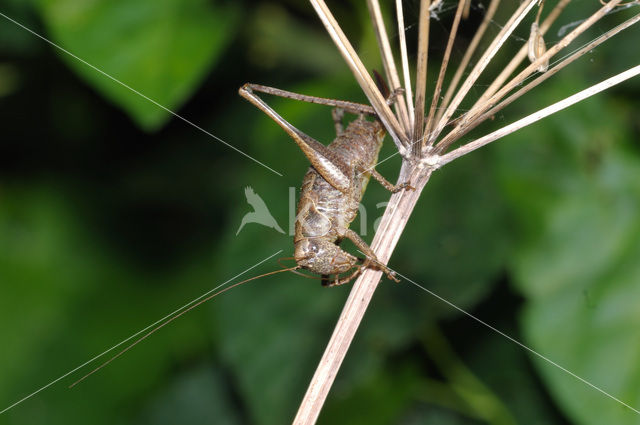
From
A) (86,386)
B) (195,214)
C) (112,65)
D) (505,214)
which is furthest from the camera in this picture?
(195,214)

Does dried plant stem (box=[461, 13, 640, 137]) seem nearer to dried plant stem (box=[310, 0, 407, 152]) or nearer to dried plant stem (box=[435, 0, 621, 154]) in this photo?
dried plant stem (box=[435, 0, 621, 154])

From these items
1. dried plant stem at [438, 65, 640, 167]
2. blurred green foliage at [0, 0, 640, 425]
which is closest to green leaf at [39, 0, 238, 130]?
blurred green foliage at [0, 0, 640, 425]

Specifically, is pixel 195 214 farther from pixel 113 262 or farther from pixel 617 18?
pixel 617 18

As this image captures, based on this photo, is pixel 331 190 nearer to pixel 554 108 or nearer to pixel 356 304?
pixel 356 304

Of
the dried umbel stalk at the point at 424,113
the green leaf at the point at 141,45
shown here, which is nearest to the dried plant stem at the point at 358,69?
the dried umbel stalk at the point at 424,113

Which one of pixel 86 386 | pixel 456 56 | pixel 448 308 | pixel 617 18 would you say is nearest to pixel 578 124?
pixel 617 18

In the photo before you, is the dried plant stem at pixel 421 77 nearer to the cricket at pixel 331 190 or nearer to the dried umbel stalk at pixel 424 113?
the dried umbel stalk at pixel 424 113

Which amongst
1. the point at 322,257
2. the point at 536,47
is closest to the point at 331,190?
the point at 322,257
